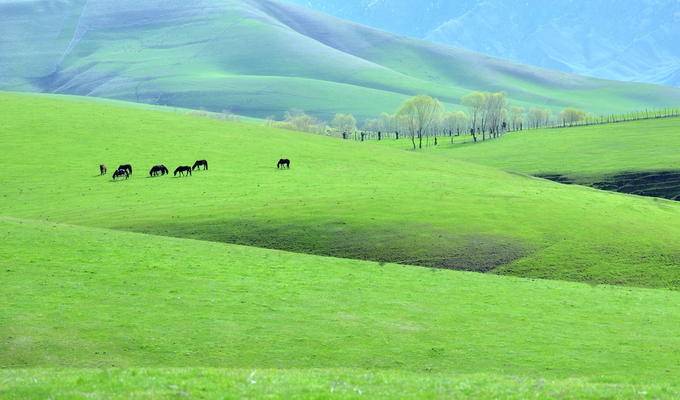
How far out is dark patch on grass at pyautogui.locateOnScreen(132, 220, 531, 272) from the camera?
53.8 metres

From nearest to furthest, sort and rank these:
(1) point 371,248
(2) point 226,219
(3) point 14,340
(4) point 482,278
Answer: (3) point 14,340, (4) point 482,278, (1) point 371,248, (2) point 226,219

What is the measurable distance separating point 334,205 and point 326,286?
2491 cm

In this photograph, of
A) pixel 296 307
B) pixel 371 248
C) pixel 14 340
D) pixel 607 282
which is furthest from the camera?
pixel 371 248

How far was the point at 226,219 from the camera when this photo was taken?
61719mm

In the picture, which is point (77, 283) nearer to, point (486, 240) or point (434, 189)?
point (486, 240)

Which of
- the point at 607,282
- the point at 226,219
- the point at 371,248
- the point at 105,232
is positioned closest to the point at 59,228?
the point at 105,232

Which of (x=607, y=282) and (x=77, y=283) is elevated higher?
(x=77, y=283)

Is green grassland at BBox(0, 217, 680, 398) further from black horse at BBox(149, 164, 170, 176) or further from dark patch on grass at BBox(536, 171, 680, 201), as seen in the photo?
dark patch on grass at BBox(536, 171, 680, 201)

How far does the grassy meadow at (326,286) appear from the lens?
81.4ft

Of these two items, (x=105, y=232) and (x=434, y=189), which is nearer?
(x=105, y=232)

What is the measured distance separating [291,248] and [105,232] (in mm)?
11811

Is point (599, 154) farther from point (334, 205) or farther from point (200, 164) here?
point (334, 205)

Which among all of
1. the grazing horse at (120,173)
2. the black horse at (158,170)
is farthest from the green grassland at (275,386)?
the black horse at (158,170)

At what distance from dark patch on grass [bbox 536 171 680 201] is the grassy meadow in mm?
39603
